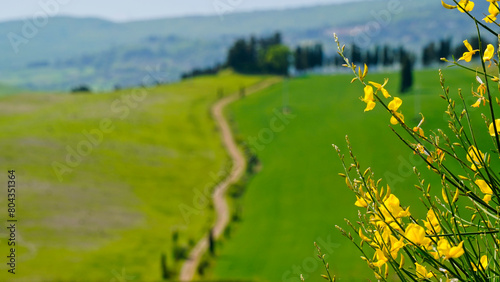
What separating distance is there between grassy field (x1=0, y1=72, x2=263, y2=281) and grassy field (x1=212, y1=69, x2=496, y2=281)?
4.65m

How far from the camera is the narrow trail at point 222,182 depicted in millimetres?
36406

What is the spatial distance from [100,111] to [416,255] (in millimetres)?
79063

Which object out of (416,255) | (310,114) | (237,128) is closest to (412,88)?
(310,114)

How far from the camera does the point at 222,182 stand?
56094 mm

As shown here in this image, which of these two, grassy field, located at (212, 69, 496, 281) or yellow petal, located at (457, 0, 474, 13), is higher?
yellow petal, located at (457, 0, 474, 13)

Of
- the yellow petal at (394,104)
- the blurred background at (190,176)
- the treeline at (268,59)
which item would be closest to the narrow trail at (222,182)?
the blurred background at (190,176)

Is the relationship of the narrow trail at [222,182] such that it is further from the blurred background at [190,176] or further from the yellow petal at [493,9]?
the yellow petal at [493,9]

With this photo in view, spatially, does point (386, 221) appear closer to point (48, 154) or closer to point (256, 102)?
point (48, 154)

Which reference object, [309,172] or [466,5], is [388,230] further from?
[309,172]

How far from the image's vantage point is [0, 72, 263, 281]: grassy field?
35.8 meters

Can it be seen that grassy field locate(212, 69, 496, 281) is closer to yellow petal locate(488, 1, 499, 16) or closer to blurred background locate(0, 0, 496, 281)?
blurred background locate(0, 0, 496, 281)

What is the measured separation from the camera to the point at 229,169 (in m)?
59.1

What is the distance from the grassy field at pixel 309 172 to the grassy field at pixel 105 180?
4655 mm

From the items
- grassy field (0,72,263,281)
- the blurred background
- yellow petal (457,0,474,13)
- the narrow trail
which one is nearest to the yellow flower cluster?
yellow petal (457,0,474,13)
